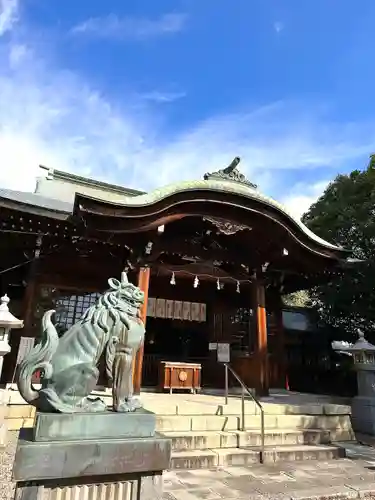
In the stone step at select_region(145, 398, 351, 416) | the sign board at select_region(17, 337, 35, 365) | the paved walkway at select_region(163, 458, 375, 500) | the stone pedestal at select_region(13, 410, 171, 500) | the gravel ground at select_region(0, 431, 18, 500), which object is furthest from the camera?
the sign board at select_region(17, 337, 35, 365)

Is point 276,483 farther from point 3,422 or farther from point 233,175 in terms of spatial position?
point 233,175

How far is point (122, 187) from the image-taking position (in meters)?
18.7

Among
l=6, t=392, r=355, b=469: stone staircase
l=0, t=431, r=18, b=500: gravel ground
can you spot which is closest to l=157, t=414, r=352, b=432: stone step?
l=6, t=392, r=355, b=469: stone staircase

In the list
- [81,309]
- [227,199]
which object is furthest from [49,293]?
[227,199]

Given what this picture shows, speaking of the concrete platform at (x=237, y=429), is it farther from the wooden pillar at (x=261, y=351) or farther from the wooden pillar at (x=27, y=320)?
the wooden pillar at (x=27, y=320)

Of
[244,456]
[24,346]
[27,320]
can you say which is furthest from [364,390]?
[27,320]

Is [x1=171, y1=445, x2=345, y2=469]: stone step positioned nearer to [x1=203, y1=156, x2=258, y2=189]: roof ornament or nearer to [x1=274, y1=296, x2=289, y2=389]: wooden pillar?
[x1=274, y1=296, x2=289, y2=389]: wooden pillar

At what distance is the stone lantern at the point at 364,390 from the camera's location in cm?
935

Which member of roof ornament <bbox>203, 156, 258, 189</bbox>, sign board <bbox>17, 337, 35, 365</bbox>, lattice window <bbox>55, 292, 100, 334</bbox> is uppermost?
roof ornament <bbox>203, 156, 258, 189</bbox>

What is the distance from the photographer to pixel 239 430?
711 centimetres

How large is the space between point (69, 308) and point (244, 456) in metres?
6.36

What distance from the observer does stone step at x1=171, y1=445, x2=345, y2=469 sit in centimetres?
577

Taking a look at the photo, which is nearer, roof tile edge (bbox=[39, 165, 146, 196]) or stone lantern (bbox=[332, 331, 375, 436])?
stone lantern (bbox=[332, 331, 375, 436])

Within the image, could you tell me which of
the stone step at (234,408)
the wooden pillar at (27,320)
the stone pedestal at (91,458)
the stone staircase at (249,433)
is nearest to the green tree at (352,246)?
the stone step at (234,408)
